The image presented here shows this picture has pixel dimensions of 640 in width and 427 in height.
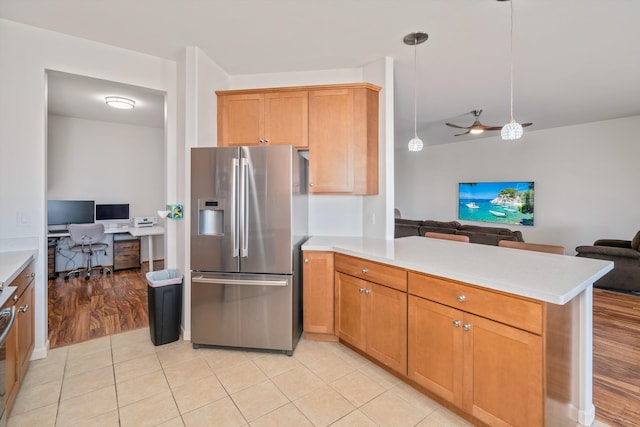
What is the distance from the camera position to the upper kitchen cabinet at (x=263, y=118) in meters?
2.88

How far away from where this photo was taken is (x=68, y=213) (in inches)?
193

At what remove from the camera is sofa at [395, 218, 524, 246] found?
4.41 meters

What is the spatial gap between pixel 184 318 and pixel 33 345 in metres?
1.07

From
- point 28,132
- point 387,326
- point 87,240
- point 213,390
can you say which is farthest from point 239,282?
point 87,240

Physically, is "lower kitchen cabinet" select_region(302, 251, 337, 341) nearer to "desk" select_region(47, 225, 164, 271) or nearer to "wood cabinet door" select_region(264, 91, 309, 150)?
"wood cabinet door" select_region(264, 91, 309, 150)

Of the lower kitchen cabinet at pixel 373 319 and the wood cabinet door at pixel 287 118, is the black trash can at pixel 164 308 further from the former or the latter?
the wood cabinet door at pixel 287 118

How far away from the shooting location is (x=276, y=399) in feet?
6.20

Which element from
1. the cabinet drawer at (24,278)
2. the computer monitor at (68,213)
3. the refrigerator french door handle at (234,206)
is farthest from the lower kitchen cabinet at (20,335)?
the computer monitor at (68,213)

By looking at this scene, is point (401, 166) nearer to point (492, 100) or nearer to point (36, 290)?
point (492, 100)

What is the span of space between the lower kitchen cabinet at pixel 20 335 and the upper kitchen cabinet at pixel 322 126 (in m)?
1.87

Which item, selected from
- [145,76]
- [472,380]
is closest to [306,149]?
[145,76]

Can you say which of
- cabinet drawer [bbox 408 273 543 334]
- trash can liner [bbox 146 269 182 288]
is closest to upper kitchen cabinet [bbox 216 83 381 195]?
cabinet drawer [bbox 408 273 543 334]

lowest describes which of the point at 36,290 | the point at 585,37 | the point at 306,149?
the point at 36,290

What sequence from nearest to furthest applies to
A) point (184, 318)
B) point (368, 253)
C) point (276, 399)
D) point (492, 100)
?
1. point (276, 399)
2. point (368, 253)
3. point (184, 318)
4. point (492, 100)
